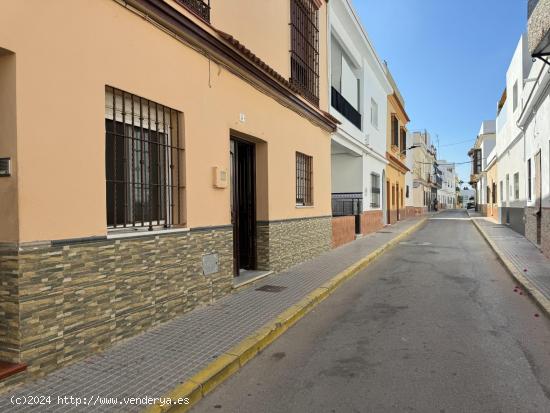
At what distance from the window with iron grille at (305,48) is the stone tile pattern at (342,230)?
380 centimetres

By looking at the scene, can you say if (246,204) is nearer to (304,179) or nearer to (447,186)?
(304,179)

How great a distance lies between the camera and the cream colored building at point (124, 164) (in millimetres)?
3248

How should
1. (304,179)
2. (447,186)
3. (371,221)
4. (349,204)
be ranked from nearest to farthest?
1. (304,179)
2. (349,204)
3. (371,221)
4. (447,186)

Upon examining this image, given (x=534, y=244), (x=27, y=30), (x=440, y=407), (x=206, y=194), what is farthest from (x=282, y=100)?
(x=534, y=244)

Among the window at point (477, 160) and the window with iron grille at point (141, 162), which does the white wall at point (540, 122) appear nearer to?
the window with iron grille at point (141, 162)

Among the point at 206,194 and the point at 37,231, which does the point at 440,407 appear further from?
the point at 206,194

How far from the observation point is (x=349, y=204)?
15789 mm

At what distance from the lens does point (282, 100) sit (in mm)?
8422

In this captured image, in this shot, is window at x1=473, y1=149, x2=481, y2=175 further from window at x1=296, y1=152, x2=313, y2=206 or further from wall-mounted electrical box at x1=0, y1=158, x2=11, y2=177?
wall-mounted electrical box at x1=0, y1=158, x2=11, y2=177

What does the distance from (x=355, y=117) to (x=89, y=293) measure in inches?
529

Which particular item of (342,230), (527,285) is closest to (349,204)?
(342,230)

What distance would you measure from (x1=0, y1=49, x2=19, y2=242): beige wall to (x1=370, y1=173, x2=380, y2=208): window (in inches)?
624

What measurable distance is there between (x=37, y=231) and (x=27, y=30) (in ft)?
5.47

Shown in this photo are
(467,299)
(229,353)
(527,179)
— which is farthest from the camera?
(527,179)
